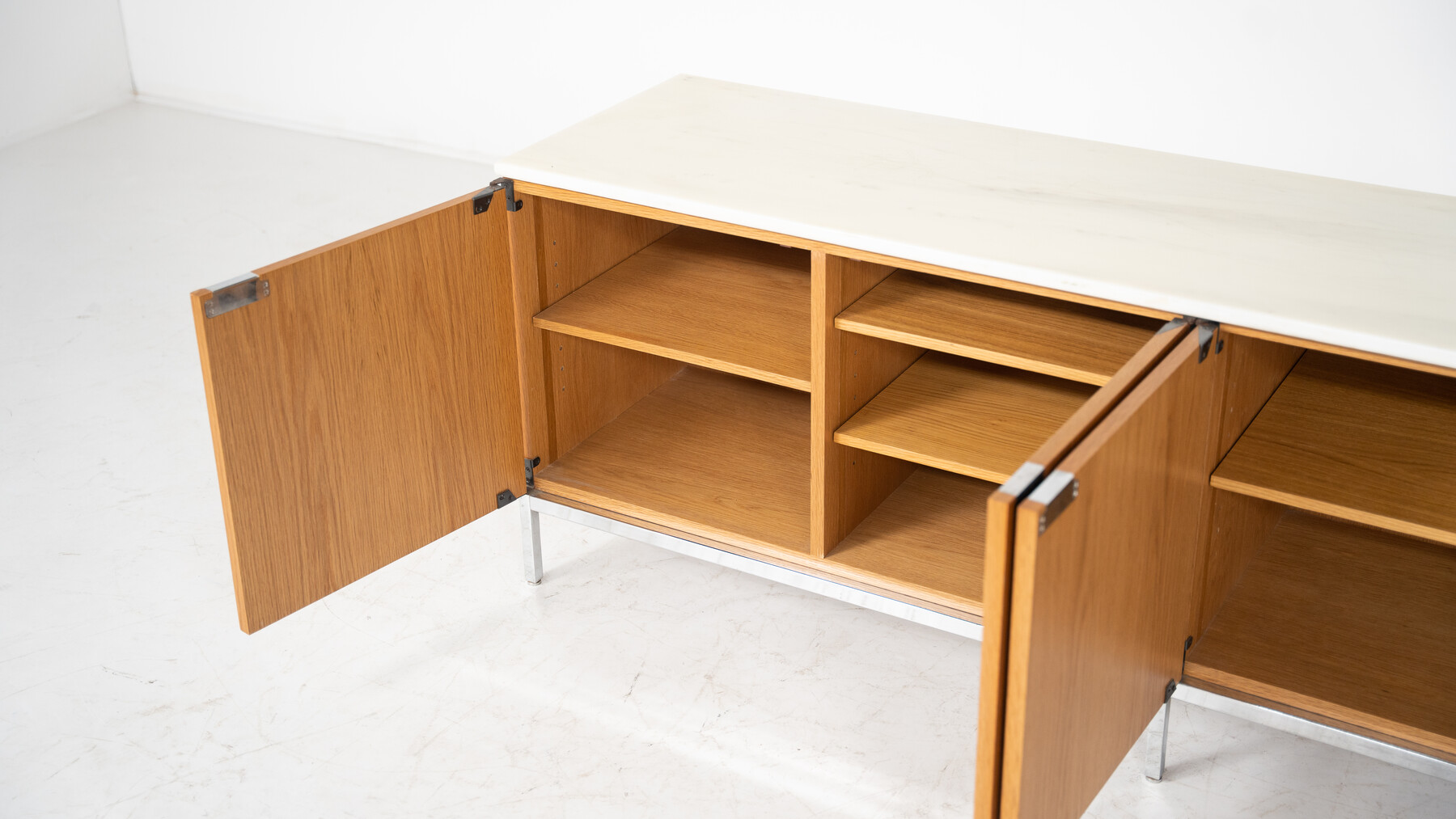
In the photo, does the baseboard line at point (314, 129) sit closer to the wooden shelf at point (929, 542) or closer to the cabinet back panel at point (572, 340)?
the cabinet back panel at point (572, 340)

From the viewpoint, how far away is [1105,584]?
171cm

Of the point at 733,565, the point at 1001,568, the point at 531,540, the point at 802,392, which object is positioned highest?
the point at 1001,568

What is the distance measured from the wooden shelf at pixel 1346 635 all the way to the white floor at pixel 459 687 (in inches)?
10.4

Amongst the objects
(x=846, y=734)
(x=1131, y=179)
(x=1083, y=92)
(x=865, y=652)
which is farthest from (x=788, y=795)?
(x=1083, y=92)

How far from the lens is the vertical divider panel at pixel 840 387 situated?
86.1 inches

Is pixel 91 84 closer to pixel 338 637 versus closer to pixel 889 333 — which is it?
pixel 338 637

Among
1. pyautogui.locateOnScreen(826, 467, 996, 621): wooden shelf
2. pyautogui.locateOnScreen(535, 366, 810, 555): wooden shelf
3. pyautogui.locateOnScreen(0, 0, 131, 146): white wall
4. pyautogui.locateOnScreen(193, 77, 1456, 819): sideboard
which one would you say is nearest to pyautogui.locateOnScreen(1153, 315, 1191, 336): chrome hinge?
pyautogui.locateOnScreen(193, 77, 1456, 819): sideboard

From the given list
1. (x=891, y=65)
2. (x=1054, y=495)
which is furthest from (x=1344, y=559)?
(x=891, y=65)

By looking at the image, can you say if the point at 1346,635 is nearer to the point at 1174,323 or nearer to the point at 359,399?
the point at 1174,323

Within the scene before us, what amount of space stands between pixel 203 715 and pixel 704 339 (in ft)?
3.77

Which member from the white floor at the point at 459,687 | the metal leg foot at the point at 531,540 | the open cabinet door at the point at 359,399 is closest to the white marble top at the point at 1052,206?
the open cabinet door at the point at 359,399

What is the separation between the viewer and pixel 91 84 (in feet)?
18.9

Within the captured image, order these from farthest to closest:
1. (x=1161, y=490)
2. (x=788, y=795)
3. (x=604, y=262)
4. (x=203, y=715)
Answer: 1. (x=604, y=262)
2. (x=203, y=715)
3. (x=788, y=795)
4. (x=1161, y=490)

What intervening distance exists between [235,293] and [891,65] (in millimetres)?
2740
